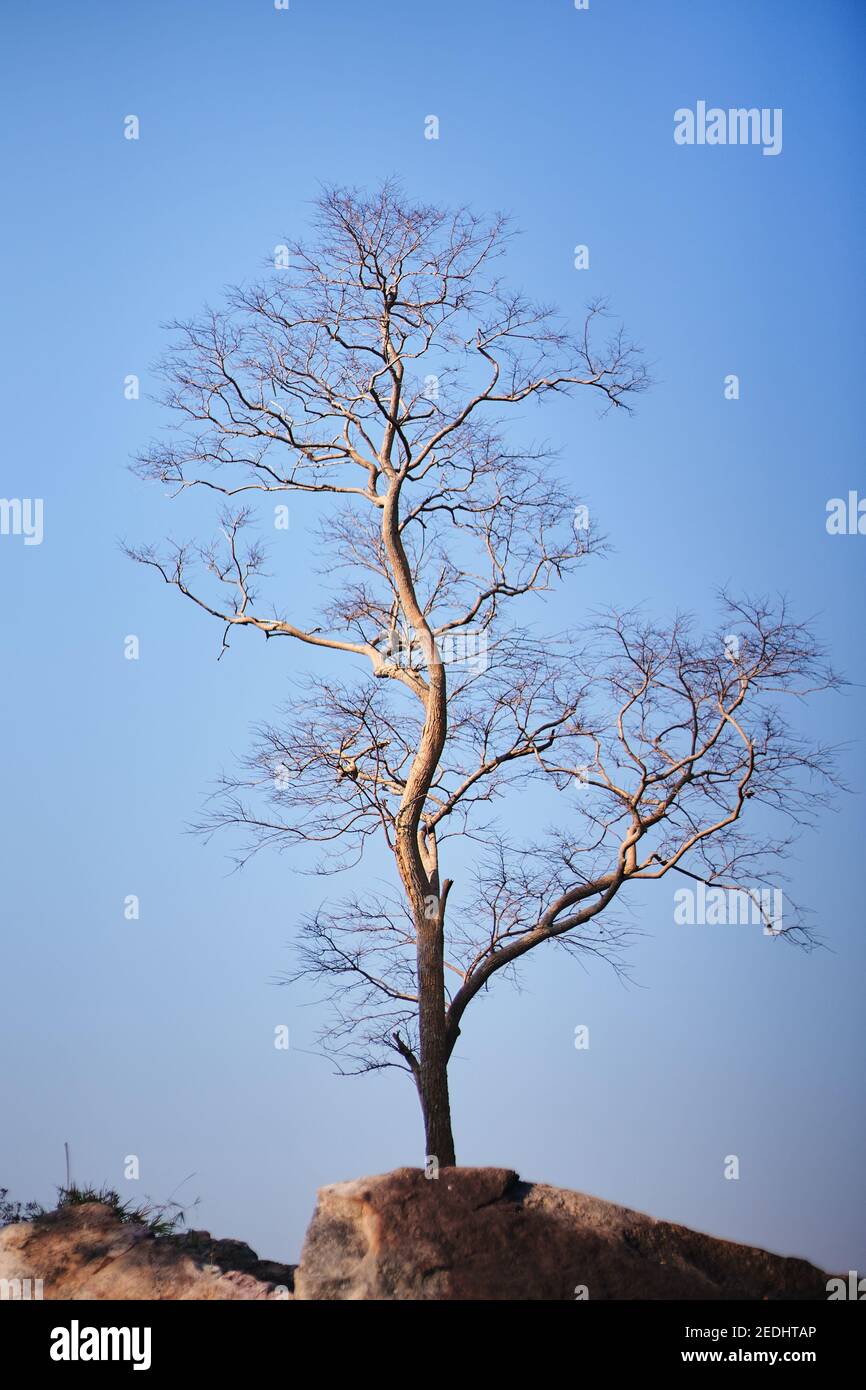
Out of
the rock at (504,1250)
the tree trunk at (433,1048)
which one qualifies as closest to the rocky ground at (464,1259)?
the rock at (504,1250)

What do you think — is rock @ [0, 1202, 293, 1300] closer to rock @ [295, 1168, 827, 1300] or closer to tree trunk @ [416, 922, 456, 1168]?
rock @ [295, 1168, 827, 1300]

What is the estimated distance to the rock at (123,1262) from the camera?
350 inches

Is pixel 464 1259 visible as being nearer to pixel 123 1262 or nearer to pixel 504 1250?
pixel 504 1250

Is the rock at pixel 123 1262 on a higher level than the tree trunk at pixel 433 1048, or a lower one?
lower

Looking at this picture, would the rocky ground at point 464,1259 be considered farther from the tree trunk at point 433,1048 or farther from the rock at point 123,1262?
the tree trunk at point 433,1048

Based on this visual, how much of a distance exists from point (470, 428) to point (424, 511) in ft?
2.57

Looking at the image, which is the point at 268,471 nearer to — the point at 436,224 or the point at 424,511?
the point at 424,511

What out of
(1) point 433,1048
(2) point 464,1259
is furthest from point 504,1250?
(1) point 433,1048

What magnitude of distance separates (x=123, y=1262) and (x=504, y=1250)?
8.19 feet

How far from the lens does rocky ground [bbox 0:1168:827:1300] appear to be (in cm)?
816

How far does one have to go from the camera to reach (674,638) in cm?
1169

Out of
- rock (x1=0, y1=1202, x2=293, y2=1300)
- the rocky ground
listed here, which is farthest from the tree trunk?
the rocky ground

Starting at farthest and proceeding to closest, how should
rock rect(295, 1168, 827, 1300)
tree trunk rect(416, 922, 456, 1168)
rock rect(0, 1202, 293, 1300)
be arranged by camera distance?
tree trunk rect(416, 922, 456, 1168) → rock rect(0, 1202, 293, 1300) → rock rect(295, 1168, 827, 1300)

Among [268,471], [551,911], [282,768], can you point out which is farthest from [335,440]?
[551,911]
